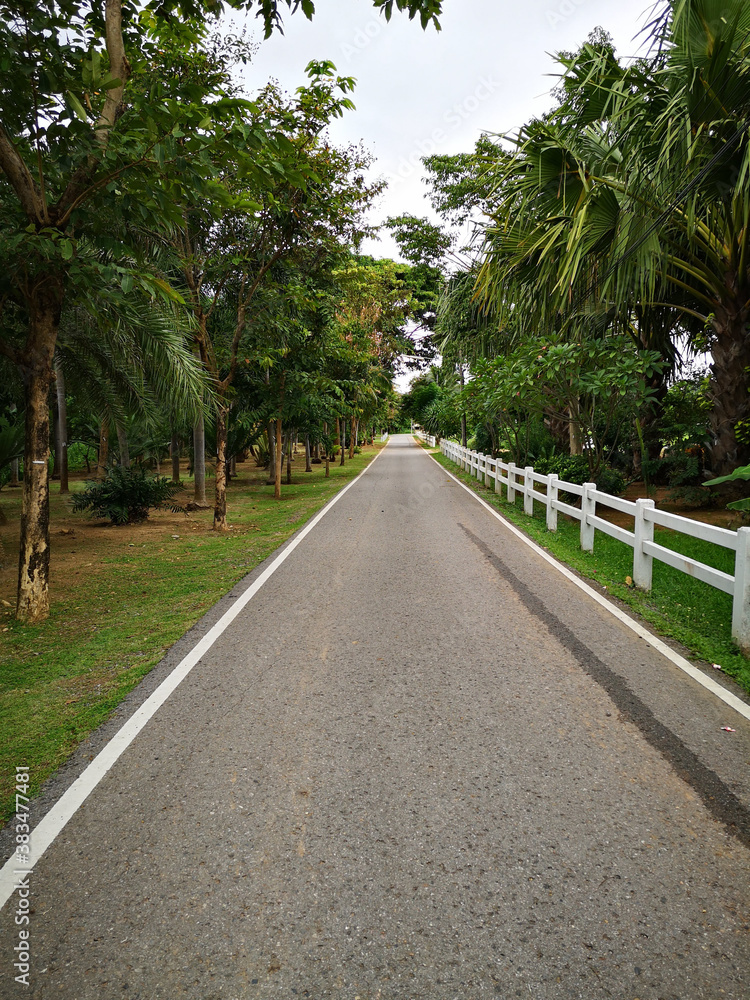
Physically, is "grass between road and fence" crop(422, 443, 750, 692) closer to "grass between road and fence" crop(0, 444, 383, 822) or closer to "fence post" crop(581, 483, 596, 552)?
"fence post" crop(581, 483, 596, 552)

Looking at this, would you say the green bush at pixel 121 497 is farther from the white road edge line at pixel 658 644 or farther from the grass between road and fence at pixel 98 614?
the white road edge line at pixel 658 644

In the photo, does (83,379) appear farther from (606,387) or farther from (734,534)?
(734,534)

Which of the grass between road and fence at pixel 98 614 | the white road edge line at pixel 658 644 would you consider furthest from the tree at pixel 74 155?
the white road edge line at pixel 658 644

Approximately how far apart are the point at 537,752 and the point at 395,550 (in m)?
6.12

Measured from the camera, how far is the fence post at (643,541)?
6938mm

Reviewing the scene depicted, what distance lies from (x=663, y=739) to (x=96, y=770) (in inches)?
127

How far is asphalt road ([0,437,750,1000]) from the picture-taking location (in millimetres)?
Answer: 2150

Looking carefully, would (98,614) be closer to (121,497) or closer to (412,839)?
(412,839)

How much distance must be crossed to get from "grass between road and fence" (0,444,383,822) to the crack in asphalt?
3.37m

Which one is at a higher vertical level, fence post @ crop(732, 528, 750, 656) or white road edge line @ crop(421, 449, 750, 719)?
fence post @ crop(732, 528, 750, 656)

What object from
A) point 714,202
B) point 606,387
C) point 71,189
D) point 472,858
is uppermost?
point 714,202

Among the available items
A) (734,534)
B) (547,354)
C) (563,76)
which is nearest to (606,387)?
(547,354)

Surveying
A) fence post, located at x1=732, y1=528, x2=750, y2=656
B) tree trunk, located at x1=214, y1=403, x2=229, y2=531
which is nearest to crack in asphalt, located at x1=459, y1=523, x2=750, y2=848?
fence post, located at x1=732, y1=528, x2=750, y2=656

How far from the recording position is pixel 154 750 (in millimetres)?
3596
